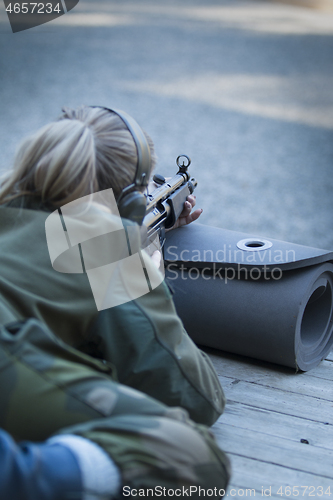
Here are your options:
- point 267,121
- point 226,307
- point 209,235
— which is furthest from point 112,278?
point 267,121

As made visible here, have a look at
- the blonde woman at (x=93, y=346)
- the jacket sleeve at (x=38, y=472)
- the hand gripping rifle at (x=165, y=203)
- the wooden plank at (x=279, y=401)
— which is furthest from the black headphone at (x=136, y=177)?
the wooden plank at (x=279, y=401)

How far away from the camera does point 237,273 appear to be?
153 cm

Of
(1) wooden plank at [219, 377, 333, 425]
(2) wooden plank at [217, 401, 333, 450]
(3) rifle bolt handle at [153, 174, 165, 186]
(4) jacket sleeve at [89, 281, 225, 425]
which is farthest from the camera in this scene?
(3) rifle bolt handle at [153, 174, 165, 186]

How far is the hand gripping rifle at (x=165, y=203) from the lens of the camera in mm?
1463

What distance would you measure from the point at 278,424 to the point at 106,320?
552 mm

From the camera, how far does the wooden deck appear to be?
997 mm

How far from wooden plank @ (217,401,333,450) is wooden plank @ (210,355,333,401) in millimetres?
161

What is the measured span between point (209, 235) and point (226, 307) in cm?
26

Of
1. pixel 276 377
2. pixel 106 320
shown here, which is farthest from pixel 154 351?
pixel 276 377

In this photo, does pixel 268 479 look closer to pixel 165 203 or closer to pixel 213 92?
pixel 165 203

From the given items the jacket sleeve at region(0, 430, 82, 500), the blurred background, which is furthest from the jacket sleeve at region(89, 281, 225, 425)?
the blurred background

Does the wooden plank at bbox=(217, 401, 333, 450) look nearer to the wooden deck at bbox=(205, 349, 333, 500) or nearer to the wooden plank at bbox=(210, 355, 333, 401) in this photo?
the wooden deck at bbox=(205, 349, 333, 500)

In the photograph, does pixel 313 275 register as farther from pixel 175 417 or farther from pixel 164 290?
pixel 175 417

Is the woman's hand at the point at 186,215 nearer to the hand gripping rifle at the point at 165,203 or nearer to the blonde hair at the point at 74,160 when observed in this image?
the hand gripping rifle at the point at 165,203
